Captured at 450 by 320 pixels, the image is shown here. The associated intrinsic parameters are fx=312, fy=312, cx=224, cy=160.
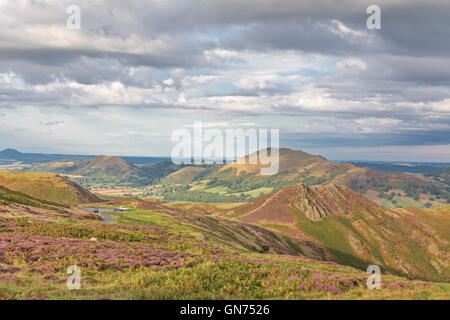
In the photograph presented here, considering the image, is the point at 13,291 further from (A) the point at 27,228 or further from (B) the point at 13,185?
(B) the point at 13,185

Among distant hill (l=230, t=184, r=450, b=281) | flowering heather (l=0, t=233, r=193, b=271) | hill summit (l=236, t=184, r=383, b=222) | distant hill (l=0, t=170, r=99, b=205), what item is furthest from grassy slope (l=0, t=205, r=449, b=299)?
distant hill (l=0, t=170, r=99, b=205)

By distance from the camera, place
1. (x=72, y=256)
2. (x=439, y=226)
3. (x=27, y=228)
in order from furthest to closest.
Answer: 1. (x=439, y=226)
2. (x=27, y=228)
3. (x=72, y=256)

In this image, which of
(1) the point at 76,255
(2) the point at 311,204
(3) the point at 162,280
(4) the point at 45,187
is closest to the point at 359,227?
(2) the point at 311,204

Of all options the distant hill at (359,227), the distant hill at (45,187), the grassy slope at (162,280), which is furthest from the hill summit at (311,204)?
the grassy slope at (162,280)

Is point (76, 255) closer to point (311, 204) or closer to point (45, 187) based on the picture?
point (311, 204)

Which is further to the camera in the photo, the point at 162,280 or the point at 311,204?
the point at 311,204
